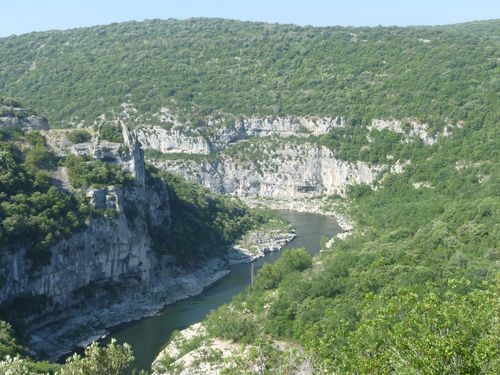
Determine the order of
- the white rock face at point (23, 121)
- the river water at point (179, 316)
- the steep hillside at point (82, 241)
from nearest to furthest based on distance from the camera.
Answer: the steep hillside at point (82, 241) → the river water at point (179, 316) → the white rock face at point (23, 121)

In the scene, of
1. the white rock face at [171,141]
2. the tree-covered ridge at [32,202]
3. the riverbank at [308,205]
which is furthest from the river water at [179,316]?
the white rock face at [171,141]

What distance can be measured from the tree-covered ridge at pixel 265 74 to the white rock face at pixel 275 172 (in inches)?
311

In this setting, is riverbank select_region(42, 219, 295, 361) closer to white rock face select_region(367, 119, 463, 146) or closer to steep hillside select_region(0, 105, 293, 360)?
steep hillside select_region(0, 105, 293, 360)

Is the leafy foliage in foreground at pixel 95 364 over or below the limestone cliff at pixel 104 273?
over

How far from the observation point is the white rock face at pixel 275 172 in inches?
4638

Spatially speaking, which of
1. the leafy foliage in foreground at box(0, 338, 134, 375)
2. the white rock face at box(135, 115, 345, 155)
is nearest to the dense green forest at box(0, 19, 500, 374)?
the leafy foliage in foreground at box(0, 338, 134, 375)

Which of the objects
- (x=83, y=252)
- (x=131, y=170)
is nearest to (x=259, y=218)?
(x=131, y=170)

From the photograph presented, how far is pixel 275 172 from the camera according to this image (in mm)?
122375

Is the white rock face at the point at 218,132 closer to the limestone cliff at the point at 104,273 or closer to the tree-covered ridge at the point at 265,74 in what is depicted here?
the tree-covered ridge at the point at 265,74

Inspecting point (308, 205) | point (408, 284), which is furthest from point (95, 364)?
point (308, 205)

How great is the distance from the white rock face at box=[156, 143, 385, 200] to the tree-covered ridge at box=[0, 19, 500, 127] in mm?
7896

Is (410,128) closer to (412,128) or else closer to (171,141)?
(412,128)

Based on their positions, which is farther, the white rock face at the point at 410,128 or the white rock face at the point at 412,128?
the white rock face at the point at 410,128

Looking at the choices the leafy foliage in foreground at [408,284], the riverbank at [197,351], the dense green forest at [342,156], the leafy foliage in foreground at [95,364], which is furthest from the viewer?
the riverbank at [197,351]
